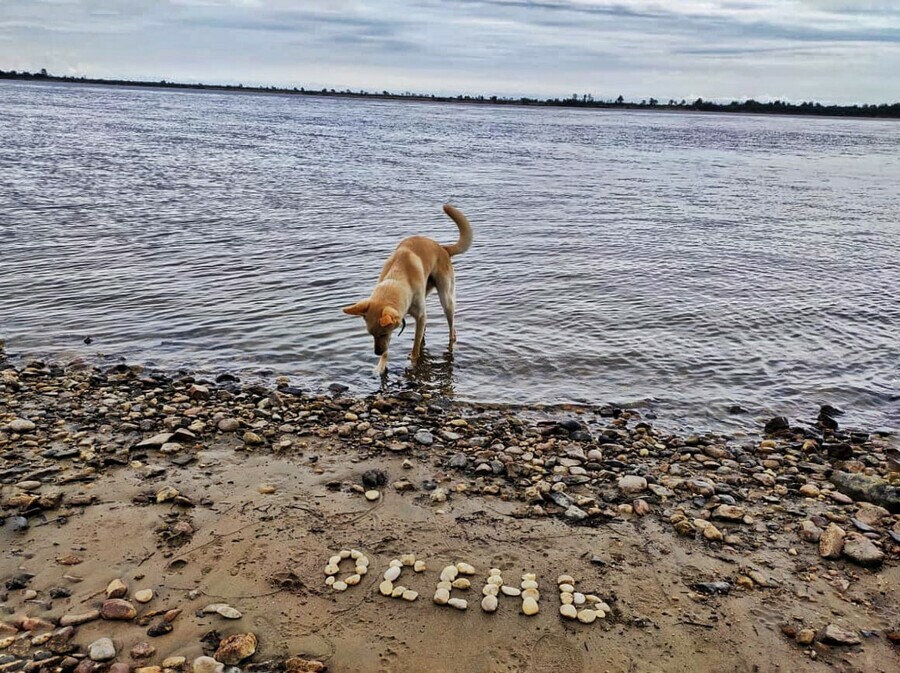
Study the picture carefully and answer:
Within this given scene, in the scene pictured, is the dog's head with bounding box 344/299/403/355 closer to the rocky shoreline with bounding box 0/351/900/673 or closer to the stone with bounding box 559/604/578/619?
the rocky shoreline with bounding box 0/351/900/673

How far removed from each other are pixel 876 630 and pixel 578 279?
32.1ft

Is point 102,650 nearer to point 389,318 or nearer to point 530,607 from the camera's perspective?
point 530,607

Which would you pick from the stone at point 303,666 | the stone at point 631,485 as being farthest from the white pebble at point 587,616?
the stone at point 631,485

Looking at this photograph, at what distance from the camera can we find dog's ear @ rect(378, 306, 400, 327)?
7574 mm

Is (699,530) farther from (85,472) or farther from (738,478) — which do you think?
(85,472)

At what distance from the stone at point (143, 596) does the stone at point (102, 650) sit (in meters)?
0.33

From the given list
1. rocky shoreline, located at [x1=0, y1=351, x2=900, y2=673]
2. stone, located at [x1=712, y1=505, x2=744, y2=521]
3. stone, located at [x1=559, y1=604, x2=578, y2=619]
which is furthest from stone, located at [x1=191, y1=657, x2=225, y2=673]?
stone, located at [x1=712, y1=505, x2=744, y2=521]

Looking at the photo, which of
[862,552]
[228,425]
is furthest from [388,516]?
[862,552]

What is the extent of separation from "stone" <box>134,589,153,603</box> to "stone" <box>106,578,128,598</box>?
→ 0.07m

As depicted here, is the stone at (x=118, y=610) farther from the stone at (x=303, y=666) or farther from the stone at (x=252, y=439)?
the stone at (x=252, y=439)

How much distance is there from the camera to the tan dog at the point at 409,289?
25.9 ft

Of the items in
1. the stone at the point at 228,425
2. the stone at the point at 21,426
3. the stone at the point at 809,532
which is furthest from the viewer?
the stone at the point at 228,425

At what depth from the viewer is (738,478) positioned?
5973 millimetres

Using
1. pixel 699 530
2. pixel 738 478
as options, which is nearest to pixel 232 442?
pixel 699 530
